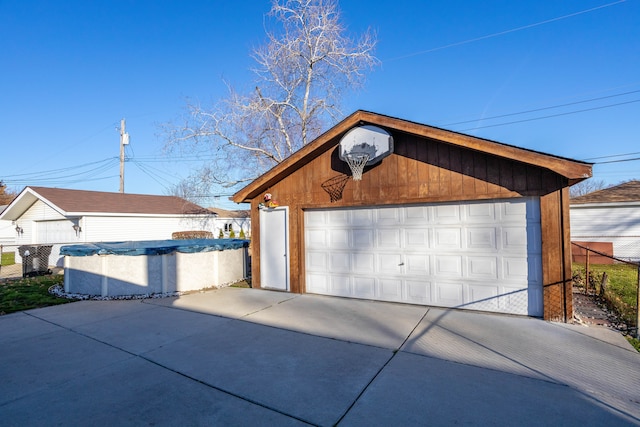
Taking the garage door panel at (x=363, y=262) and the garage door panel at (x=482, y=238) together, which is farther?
the garage door panel at (x=363, y=262)

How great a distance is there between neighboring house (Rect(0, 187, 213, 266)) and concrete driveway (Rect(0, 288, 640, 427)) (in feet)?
31.8

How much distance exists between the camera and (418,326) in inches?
204

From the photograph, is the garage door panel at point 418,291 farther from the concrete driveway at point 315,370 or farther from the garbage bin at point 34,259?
the garbage bin at point 34,259

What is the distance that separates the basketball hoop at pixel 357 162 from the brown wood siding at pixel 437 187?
0.19 metres

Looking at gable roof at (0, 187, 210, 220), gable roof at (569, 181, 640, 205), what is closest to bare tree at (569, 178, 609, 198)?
gable roof at (569, 181, 640, 205)

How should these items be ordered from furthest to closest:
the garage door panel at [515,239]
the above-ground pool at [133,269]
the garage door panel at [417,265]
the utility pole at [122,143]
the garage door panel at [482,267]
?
1. the utility pole at [122,143]
2. the above-ground pool at [133,269]
3. the garage door panel at [417,265]
4. the garage door panel at [482,267]
5. the garage door panel at [515,239]

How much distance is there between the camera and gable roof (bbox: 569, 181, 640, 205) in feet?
44.4

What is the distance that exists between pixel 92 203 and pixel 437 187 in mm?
→ 16450

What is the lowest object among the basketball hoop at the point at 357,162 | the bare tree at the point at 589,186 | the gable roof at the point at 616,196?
the gable roof at the point at 616,196

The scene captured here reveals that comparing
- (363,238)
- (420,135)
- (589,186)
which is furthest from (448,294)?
(589,186)

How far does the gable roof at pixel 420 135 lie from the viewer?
16.1ft

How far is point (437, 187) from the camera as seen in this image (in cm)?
616

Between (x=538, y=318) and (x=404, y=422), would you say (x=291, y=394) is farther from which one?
(x=538, y=318)

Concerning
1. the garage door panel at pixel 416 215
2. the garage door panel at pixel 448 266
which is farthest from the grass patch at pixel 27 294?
the garage door panel at pixel 448 266
